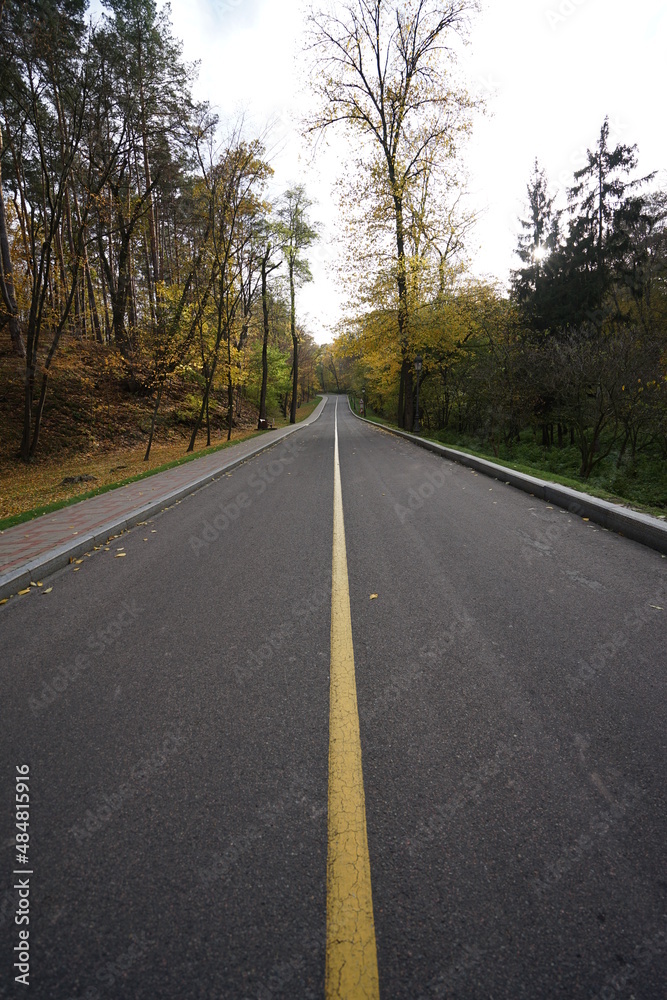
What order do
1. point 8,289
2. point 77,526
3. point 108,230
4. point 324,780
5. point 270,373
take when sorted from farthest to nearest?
point 270,373, point 108,230, point 8,289, point 77,526, point 324,780

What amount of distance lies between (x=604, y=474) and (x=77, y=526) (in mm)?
14364

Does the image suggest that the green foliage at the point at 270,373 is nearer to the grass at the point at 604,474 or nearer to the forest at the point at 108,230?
the forest at the point at 108,230

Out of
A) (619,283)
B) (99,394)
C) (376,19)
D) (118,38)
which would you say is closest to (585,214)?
(619,283)

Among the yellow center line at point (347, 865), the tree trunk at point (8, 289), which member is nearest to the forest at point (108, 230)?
the tree trunk at point (8, 289)

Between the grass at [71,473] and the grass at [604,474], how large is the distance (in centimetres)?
919

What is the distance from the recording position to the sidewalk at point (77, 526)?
15.5 ft

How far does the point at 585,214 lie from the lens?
2414cm

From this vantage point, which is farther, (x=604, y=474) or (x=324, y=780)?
(x=604, y=474)

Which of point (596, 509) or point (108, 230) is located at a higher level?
point (108, 230)

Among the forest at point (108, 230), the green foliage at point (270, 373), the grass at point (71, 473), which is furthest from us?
the green foliage at point (270, 373)

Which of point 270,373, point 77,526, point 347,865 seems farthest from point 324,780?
point 270,373

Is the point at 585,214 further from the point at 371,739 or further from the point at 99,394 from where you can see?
the point at 371,739

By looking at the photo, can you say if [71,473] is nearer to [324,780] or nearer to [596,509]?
[596,509]

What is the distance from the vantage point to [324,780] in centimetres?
199
